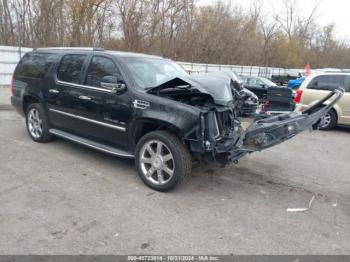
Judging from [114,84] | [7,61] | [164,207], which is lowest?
[164,207]

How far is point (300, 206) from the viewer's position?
3.93m

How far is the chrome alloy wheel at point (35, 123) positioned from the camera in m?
5.96

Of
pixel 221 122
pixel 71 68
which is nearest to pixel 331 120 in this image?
pixel 221 122

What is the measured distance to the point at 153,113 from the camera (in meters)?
4.04

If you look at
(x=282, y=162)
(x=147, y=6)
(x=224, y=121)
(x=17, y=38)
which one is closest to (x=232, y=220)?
(x=224, y=121)

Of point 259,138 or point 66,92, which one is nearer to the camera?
point 259,138

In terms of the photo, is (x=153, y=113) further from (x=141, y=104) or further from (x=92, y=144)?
(x=92, y=144)

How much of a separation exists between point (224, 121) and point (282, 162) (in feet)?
6.64

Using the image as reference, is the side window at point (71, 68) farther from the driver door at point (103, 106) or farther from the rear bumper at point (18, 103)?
the rear bumper at point (18, 103)

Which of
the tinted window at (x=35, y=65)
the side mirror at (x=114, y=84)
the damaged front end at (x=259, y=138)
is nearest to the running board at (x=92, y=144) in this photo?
the side mirror at (x=114, y=84)

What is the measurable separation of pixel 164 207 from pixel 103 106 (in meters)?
1.82

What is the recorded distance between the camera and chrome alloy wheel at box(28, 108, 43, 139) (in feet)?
19.5

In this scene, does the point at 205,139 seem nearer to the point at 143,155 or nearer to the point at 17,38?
the point at 143,155

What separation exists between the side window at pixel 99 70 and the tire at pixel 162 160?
3.89 ft
